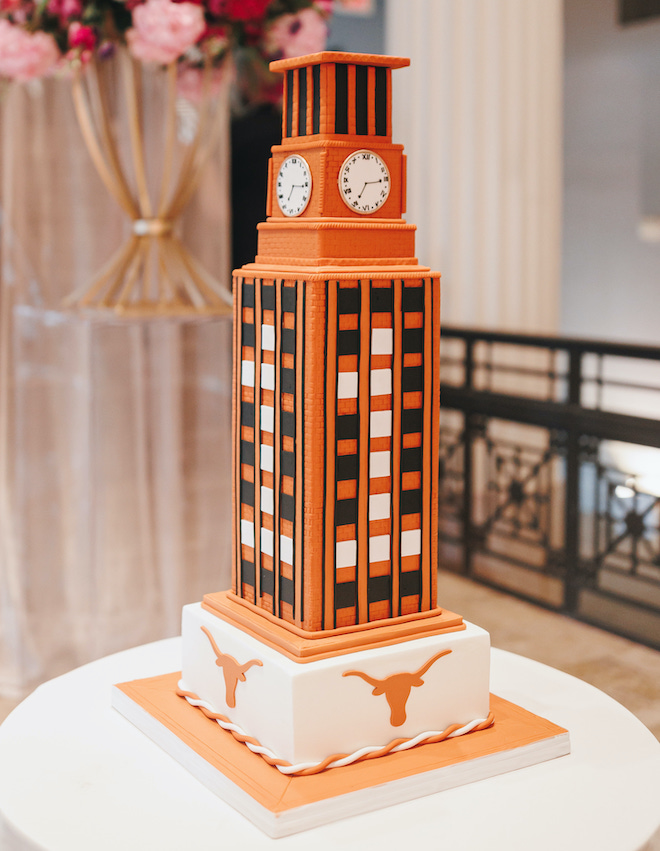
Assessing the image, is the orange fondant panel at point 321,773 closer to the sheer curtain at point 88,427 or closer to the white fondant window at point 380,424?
the white fondant window at point 380,424

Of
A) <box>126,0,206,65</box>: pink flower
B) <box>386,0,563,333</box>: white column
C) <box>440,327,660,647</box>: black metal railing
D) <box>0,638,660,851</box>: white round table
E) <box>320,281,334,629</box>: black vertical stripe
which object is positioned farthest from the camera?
<box>386,0,563,333</box>: white column

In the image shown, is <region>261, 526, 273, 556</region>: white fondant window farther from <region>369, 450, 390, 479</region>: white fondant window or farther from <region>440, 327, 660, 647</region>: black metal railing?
<region>440, 327, 660, 647</region>: black metal railing

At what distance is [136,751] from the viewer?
3.77 ft

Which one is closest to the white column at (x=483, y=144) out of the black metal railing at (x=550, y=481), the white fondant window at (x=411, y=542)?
the black metal railing at (x=550, y=481)

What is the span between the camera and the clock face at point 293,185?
3.58 feet

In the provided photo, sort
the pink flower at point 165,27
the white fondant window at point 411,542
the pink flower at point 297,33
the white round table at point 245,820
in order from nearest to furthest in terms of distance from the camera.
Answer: the white round table at point 245,820, the white fondant window at point 411,542, the pink flower at point 165,27, the pink flower at point 297,33

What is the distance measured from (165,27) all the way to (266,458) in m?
1.19

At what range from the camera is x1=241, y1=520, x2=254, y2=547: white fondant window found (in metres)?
1.20

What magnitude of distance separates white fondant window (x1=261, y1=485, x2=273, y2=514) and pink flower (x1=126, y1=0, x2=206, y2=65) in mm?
1198

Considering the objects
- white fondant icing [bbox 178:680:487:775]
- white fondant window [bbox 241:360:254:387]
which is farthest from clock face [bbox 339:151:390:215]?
white fondant icing [bbox 178:680:487:775]

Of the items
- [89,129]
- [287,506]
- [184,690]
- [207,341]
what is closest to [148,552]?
[207,341]

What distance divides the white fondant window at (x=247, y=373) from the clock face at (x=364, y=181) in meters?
0.22

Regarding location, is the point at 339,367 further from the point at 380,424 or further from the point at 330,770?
the point at 330,770

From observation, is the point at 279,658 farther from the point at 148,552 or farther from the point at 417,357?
the point at 148,552
